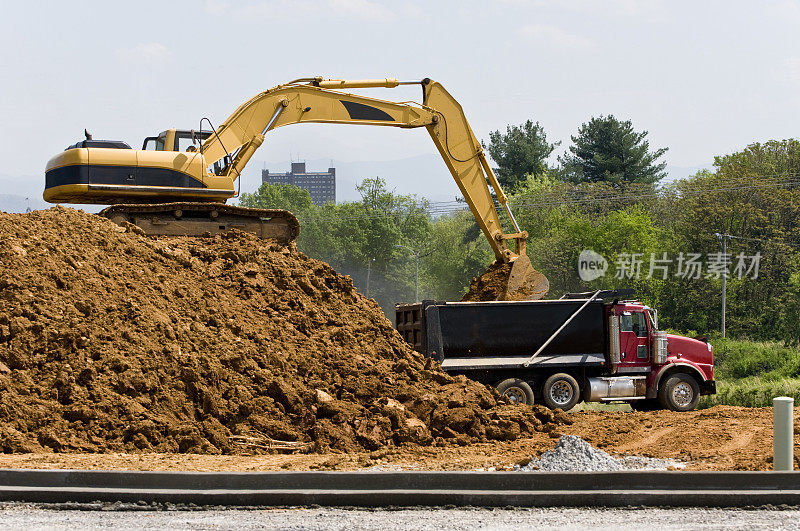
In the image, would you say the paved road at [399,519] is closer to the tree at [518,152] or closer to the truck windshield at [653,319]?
the truck windshield at [653,319]

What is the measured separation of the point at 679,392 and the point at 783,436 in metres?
9.44

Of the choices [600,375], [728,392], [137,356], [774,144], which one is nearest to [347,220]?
[774,144]

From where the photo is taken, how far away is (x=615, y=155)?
253ft

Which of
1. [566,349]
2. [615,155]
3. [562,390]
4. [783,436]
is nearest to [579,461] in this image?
[783,436]

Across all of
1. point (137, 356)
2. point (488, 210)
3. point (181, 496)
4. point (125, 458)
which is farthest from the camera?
point (488, 210)

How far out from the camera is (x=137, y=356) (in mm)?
12664

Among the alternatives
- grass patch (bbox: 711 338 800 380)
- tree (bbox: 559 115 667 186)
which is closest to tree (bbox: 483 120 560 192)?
tree (bbox: 559 115 667 186)

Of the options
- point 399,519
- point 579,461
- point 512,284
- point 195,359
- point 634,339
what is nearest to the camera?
point 399,519

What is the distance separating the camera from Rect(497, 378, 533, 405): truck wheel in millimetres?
17875

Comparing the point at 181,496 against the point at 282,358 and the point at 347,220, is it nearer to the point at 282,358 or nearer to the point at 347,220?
the point at 282,358

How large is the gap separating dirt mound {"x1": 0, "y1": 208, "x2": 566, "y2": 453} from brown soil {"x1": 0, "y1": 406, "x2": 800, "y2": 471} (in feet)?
1.47

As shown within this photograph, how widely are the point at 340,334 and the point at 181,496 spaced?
5.96 meters

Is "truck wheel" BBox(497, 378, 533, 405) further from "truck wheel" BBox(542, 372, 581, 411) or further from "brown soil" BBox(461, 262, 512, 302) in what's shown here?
"brown soil" BBox(461, 262, 512, 302)

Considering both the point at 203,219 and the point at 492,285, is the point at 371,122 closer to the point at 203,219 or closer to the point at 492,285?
the point at 492,285
